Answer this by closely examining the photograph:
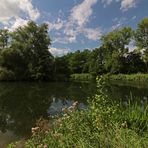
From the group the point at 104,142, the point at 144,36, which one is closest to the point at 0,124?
the point at 104,142

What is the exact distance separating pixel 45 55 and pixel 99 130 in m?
56.7

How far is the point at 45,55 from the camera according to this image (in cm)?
6194

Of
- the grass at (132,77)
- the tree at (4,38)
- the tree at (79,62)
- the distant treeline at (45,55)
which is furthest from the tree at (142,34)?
the tree at (4,38)

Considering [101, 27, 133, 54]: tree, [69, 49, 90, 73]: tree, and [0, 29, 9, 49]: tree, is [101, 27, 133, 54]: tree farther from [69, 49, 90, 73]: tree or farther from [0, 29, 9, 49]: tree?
[0, 29, 9, 49]: tree

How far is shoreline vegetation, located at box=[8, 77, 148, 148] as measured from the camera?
4.88 m

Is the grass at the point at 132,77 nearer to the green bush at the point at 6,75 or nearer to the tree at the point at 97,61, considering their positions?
the tree at the point at 97,61

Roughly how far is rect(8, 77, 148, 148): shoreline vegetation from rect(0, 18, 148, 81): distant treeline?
163ft

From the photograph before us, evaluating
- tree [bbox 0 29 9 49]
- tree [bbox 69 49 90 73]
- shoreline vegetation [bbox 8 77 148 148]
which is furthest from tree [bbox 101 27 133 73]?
shoreline vegetation [bbox 8 77 148 148]

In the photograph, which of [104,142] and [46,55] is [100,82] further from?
[46,55]

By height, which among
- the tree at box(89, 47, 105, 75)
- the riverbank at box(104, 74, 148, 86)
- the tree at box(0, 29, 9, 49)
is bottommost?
the riverbank at box(104, 74, 148, 86)

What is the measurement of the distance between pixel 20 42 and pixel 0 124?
47622 mm

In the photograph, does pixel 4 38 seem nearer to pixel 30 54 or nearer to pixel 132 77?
pixel 30 54

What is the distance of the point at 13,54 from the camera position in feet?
196

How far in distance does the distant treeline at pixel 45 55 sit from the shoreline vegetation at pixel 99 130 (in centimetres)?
4967
